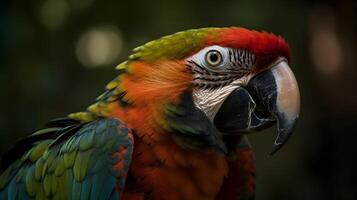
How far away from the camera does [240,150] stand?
2.40 meters

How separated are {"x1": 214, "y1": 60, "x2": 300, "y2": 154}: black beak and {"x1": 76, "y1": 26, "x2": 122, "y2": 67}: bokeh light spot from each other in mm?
2585

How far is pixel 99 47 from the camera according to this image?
15.5ft

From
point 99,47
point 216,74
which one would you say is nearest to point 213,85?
point 216,74

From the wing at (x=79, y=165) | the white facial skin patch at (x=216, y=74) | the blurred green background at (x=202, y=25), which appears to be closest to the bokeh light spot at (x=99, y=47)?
the blurred green background at (x=202, y=25)

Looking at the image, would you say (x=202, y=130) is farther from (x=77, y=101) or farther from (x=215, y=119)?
(x=77, y=101)

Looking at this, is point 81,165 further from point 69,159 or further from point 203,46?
point 203,46

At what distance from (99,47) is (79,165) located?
8.84 feet

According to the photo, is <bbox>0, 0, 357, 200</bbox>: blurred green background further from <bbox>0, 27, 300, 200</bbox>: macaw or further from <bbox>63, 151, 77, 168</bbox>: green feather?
<bbox>63, 151, 77, 168</bbox>: green feather

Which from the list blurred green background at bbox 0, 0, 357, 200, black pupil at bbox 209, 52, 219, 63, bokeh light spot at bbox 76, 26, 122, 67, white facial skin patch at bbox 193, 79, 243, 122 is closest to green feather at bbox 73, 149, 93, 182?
white facial skin patch at bbox 193, 79, 243, 122

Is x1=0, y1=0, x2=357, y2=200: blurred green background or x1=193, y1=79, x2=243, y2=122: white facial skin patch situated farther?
x1=0, y1=0, x2=357, y2=200: blurred green background

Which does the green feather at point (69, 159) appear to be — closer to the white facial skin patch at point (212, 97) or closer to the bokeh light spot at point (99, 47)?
the white facial skin patch at point (212, 97)

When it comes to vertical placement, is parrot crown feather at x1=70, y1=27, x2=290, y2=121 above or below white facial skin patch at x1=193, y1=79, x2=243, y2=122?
above

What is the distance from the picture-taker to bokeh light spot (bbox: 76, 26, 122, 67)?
4676 millimetres

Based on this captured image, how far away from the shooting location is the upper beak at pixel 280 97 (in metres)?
2.08
